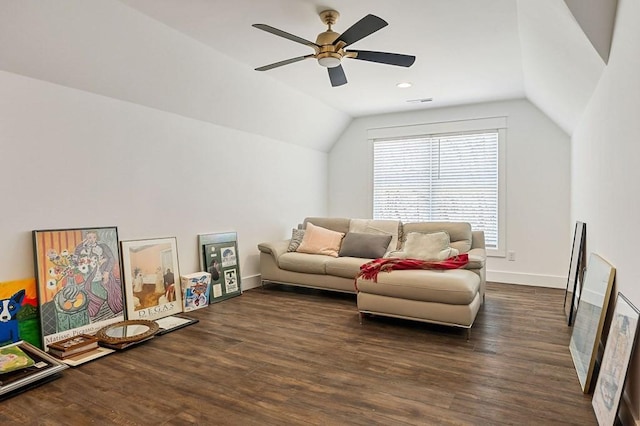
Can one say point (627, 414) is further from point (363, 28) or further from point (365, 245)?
point (365, 245)

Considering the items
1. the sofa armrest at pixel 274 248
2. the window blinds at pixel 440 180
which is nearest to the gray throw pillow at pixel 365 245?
the sofa armrest at pixel 274 248

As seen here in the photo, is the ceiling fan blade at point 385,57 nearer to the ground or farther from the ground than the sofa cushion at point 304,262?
farther from the ground

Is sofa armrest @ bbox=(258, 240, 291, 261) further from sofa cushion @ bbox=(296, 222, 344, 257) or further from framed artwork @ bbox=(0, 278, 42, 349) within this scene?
framed artwork @ bbox=(0, 278, 42, 349)

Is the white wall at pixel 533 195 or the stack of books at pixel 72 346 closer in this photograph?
the stack of books at pixel 72 346

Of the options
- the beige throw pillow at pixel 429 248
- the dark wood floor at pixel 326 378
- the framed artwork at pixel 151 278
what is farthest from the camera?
the beige throw pillow at pixel 429 248

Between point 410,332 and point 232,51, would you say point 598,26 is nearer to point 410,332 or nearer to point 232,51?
point 410,332

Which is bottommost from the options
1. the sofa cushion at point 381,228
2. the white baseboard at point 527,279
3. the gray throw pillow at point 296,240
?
the white baseboard at point 527,279

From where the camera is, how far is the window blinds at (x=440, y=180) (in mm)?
5639

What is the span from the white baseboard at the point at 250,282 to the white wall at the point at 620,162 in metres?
3.81

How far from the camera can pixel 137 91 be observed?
361cm

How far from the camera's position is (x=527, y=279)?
17.3 feet

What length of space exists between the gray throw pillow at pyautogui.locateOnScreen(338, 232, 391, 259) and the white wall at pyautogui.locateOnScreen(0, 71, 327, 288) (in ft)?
4.24

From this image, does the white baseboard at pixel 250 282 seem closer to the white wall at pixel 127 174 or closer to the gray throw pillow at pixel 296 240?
the white wall at pixel 127 174

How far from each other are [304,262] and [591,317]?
2.95 metres
